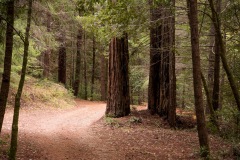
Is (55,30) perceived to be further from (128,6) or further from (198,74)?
(198,74)

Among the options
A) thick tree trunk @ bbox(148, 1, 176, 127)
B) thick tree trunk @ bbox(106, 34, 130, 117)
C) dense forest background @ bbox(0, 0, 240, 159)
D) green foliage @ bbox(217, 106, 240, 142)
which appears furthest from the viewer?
thick tree trunk @ bbox(106, 34, 130, 117)

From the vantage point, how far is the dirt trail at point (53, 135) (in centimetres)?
776

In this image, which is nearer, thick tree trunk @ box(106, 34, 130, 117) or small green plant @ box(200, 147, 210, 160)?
small green plant @ box(200, 147, 210, 160)

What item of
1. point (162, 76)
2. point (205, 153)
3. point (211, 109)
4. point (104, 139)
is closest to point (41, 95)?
point (162, 76)

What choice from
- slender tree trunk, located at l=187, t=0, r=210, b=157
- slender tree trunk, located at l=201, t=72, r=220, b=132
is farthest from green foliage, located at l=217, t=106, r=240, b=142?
slender tree trunk, located at l=187, t=0, r=210, b=157

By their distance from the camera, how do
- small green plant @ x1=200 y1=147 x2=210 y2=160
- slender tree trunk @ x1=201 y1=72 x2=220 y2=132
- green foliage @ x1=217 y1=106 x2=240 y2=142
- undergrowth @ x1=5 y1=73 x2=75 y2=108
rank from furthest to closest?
undergrowth @ x1=5 y1=73 x2=75 y2=108, slender tree trunk @ x1=201 y1=72 x2=220 y2=132, green foliage @ x1=217 y1=106 x2=240 y2=142, small green plant @ x1=200 y1=147 x2=210 y2=160

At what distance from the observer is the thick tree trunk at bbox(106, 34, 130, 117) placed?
40.7 feet

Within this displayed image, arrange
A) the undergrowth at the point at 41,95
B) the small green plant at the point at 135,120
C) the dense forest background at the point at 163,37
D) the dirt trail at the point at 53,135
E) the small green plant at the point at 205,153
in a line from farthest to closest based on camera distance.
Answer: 1. the undergrowth at the point at 41,95
2. the small green plant at the point at 135,120
3. the dirt trail at the point at 53,135
4. the dense forest background at the point at 163,37
5. the small green plant at the point at 205,153

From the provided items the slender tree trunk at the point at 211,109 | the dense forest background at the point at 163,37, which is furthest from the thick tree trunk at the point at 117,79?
the slender tree trunk at the point at 211,109

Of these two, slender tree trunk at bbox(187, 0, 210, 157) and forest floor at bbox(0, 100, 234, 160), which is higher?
slender tree trunk at bbox(187, 0, 210, 157)

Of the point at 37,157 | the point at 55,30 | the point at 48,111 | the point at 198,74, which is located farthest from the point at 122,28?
the point at 55,30

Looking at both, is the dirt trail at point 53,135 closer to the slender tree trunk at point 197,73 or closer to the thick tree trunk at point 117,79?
the thick tree trunk at point 117,79

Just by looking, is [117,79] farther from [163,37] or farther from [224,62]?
[224,62]

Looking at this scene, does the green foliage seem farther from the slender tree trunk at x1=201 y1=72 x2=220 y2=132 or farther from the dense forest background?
the slender tree trunk at x1=201 y1=72 x2=220 y2=132
